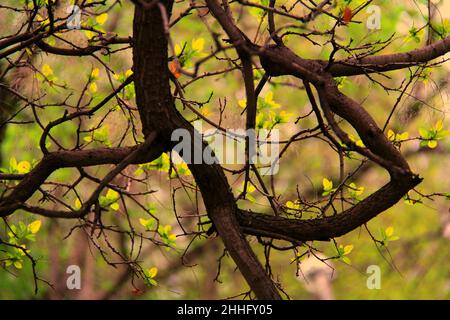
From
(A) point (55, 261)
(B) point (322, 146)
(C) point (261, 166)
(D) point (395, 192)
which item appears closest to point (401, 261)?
(B) point (322, 146)

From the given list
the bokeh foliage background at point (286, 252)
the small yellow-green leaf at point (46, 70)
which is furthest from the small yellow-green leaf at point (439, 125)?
the bokeh foliage background at point (286, 252)

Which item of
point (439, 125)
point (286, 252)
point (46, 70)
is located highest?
point (286, 252)

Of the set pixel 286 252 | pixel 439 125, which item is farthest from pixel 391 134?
pixel 286 252

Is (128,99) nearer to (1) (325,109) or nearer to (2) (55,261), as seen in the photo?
(1) (325,109)

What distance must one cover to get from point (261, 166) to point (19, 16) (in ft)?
5.26

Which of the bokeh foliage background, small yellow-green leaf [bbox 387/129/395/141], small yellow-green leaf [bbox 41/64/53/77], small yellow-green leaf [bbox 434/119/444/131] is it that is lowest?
small yellow-green leaf [bbox 434/119/444/131]

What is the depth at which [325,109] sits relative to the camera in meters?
2.83

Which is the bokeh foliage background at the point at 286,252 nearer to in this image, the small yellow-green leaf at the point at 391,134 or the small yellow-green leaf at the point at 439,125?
the small yellow-green leaf at the point at 391,134

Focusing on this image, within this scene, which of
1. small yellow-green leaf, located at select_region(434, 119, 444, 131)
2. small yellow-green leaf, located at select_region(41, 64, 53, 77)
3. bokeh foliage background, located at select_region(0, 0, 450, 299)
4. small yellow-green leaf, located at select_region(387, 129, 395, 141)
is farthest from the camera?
bokeh foliage background, located at select_region(0, 0, 450, 299)

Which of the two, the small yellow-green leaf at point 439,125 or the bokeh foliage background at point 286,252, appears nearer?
the small yellow-green leaf at point 439,125

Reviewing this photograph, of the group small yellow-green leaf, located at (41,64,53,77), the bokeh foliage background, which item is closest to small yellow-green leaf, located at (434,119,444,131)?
small yellow-green leaf, located at (41,64,53,77)

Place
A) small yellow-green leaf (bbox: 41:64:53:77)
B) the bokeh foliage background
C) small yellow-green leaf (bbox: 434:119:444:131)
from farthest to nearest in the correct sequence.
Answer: the bokeh foliage background < small yellow-green leaf (bbox: 41:64:53:77) < small yellow-green leaf (bbox: 434:119:444:131)

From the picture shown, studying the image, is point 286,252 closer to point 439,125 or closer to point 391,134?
point 391,134

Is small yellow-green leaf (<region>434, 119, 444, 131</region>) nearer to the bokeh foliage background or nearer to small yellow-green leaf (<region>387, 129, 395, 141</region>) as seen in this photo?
small yellow-green leaf (<region>387, 129, 395, 141</region>)
